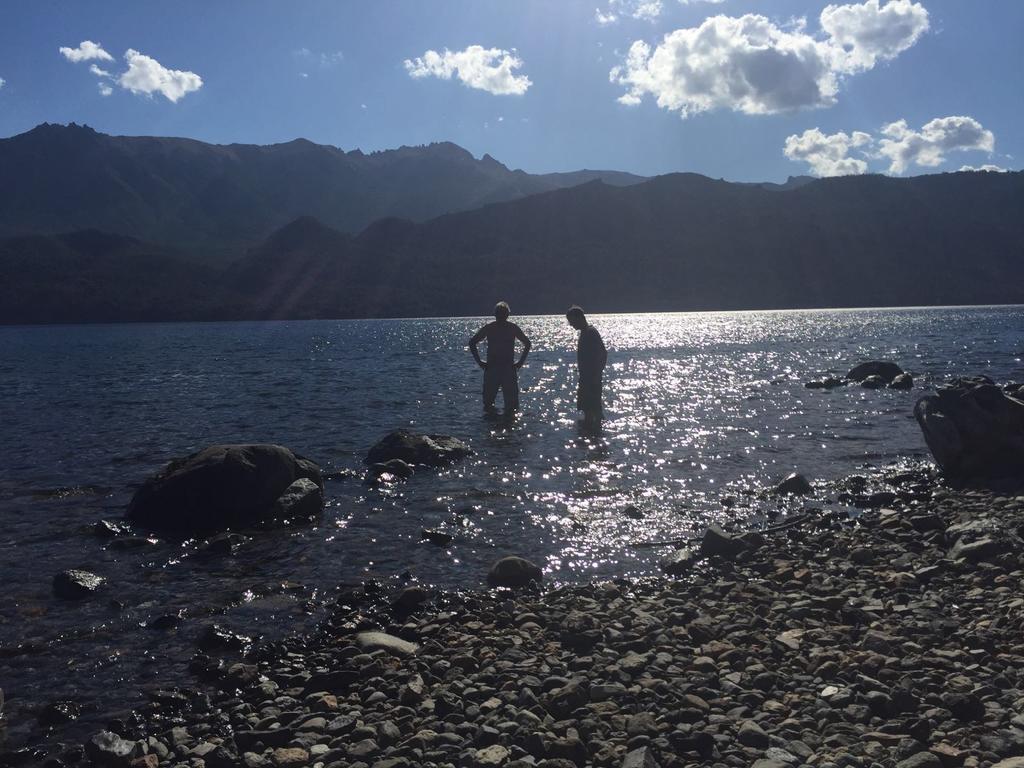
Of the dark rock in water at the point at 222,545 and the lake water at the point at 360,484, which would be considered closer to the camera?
the lake water at the point at 360,484

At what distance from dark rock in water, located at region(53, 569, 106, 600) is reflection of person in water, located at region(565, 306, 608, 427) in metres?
12.1

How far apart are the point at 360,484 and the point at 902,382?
2566cm

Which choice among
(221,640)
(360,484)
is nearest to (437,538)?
(221,640)

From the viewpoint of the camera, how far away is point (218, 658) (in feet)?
23.9

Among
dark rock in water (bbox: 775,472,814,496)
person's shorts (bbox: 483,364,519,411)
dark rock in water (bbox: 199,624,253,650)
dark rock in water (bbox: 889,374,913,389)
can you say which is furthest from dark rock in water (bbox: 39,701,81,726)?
dark rock in water (bbox: 889,374,913,389)

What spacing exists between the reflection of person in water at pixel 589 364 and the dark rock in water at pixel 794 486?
633cm

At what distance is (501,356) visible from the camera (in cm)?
2183

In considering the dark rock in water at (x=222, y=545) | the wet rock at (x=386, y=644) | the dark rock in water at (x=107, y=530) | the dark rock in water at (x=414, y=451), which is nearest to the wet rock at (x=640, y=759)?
the wet rock at (x=386, y=644)

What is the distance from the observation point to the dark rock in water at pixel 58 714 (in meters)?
6.18

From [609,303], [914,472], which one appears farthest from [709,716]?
[609,303]

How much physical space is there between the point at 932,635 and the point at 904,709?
62.3 inches

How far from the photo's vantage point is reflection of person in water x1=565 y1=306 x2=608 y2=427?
63.7 feet

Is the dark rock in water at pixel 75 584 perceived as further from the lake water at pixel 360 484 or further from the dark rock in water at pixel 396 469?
the dark rock in water at pixel 396 469

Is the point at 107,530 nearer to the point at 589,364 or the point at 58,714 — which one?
the point at 58,714
